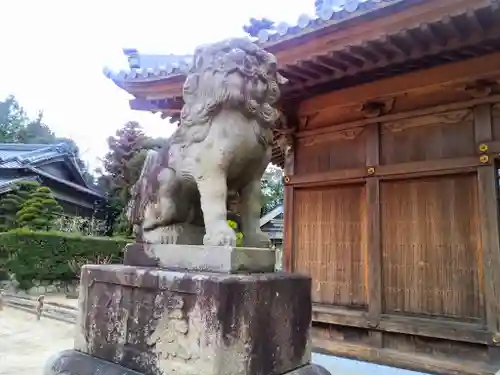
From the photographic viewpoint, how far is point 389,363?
374 cm

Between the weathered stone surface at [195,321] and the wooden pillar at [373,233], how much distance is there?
2.02 m

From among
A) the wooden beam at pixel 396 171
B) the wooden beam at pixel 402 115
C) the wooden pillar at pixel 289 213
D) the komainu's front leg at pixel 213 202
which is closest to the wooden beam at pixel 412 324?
the wooden pillar at pixel 289 213

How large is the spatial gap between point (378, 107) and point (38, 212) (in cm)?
1327

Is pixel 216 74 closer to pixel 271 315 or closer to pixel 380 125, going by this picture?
pixel 271 315

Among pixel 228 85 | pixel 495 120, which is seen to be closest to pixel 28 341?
pixel 228 85

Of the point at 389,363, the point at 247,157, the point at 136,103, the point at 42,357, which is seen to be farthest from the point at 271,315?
the point at 42,357

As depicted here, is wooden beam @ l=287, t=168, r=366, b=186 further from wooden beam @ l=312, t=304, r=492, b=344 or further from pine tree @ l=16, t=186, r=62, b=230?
pine tree @ l=16, t=186, r=62, b=230

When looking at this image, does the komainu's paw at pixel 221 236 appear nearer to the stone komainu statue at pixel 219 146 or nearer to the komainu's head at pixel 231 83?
the stone komainu statue at pixel 219 146

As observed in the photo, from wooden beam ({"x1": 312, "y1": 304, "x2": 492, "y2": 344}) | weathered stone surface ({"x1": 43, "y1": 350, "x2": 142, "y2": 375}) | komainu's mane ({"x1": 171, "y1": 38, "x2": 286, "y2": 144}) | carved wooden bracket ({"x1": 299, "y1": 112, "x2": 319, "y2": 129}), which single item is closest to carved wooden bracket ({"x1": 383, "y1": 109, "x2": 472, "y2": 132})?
carved wooden bracket ({"x1": 299, "y1": 112, "x2": 319, "y2": 129})

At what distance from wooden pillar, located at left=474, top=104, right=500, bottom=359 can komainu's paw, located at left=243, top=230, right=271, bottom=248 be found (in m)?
2.22

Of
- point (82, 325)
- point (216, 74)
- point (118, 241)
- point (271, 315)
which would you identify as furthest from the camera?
point (118, 241)

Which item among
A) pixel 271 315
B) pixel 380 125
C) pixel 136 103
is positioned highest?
pixel 136 103

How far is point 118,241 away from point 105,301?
13.4m

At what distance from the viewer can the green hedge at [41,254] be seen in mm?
12523
